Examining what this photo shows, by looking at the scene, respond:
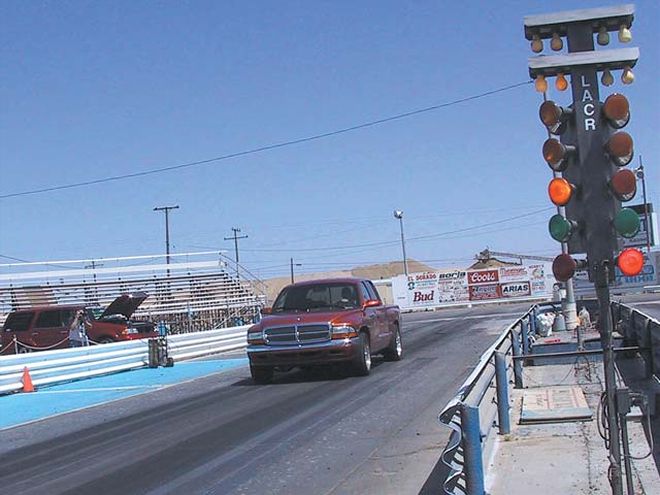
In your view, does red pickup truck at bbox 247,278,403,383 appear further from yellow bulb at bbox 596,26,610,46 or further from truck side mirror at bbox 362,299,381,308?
yellow bulb at bbox 596,26,610,46

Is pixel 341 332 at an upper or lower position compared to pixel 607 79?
lower

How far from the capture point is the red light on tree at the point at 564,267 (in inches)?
214

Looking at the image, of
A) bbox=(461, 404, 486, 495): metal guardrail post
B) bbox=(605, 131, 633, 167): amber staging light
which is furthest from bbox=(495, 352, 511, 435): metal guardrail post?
bbox=(605, 131, 633, 167): amber staging light

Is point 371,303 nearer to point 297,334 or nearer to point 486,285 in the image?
point 297,334

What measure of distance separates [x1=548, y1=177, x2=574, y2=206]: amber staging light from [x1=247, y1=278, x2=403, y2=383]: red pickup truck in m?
9.10

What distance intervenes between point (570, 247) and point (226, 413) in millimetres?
7201

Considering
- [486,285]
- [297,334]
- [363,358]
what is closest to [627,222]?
[297,334]

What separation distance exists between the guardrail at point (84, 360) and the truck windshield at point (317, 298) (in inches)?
230

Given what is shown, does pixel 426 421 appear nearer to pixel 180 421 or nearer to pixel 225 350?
pixel 180 421

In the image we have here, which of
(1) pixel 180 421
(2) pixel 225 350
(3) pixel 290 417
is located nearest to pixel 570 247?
(3) pixel 290 417

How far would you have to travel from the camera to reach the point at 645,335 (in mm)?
11352

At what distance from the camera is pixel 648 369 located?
1122cm

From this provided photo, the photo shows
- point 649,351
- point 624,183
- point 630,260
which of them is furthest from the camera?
point 649,351

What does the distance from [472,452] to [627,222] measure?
1743mm
